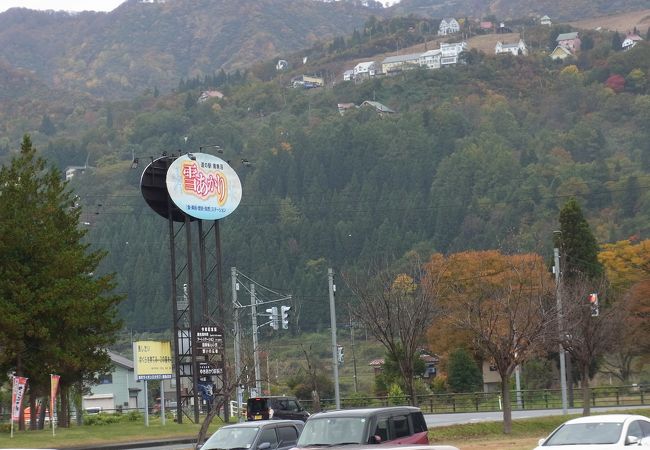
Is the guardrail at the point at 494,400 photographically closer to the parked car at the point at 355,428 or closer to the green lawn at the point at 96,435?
the green lawn at the point at 96,435

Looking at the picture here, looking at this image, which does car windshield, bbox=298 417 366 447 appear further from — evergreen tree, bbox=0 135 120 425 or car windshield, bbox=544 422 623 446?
evergreen tree, bbox=0 135 120 425

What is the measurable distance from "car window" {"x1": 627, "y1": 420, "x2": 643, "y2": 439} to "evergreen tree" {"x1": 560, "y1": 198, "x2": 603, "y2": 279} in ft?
140

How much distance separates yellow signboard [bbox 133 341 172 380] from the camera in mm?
49125

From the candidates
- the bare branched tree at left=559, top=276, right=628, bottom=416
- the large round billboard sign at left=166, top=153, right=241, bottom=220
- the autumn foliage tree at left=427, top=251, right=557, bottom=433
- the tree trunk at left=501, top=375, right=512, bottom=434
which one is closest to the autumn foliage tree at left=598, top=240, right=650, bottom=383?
the bare branched tree at left=559, top=276, right=628, bottom=416

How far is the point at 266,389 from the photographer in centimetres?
7919

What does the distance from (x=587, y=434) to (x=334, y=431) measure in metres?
4.72

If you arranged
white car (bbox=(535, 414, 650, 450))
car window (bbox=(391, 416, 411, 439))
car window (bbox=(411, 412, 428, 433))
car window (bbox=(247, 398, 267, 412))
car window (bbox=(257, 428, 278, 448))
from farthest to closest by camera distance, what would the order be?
car window (bbox=(247, 398, 267, 412)), car window (bbox=(257, 428, 278, 448)), car window (bbox=(411, 412, 428, 433)), car window (bbox=(391, 416, 411, 439)), white car (bbox=(535, 414, 650, 450))

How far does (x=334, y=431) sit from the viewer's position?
2242 centimetres

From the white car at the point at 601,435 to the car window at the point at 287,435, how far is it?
6247mm

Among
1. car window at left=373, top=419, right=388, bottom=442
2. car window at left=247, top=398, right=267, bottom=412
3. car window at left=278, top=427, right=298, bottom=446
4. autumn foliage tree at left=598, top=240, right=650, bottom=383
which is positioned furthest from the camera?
autumn foliage tree at left=598, top=240, right=650, bottom=383

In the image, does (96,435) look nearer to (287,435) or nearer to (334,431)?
(287,435)

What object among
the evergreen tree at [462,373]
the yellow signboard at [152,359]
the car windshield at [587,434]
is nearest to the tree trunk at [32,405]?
the yellow signboard at [152,359]

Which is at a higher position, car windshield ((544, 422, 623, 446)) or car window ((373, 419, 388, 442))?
car window ((373, 419, 388, 442))

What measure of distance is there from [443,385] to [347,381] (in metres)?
32.6
